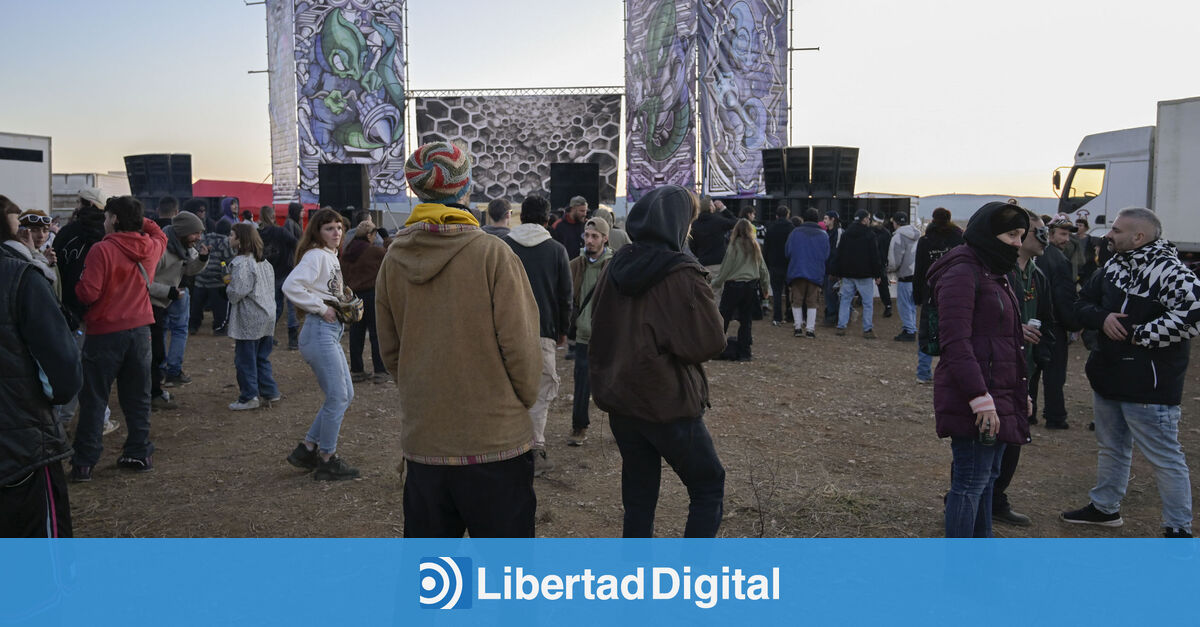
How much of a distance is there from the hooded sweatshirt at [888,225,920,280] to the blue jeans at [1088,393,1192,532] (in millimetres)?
6906

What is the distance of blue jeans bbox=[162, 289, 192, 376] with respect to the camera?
7738mm

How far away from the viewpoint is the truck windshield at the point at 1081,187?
1503 cm

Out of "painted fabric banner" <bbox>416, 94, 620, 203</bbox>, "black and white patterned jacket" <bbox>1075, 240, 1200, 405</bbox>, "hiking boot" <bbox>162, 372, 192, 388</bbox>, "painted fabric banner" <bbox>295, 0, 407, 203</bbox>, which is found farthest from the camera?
"painted fabric banner" <bbox>416, 94, 620, 203</bbox>

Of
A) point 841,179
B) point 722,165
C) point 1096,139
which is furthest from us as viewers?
point 722,165

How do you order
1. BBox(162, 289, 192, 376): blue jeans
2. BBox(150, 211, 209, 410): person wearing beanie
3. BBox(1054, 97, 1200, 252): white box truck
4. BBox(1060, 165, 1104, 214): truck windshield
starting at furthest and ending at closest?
BBox(1060, 165, 1104, 214): truck windshield, BBox(1054, 97, 1200, 252): white box truck, BBox(162, 289, 192, 376): blue jeans, BBox(150, 211, 209, 410): person wearing beanie

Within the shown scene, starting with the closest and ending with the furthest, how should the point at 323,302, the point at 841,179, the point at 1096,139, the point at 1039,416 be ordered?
the point at 323,302, the point at 1039,416, the point at 1096,139, the point at 841,179

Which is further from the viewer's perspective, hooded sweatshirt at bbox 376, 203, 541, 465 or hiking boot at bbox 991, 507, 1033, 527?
hiking boot at bbox 991, 507, 1033, 527

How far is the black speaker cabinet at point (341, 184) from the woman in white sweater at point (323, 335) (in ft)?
32.3

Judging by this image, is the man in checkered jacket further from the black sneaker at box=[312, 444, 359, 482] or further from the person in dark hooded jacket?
the black sneaker at box=[312, 444, 359, 482]
